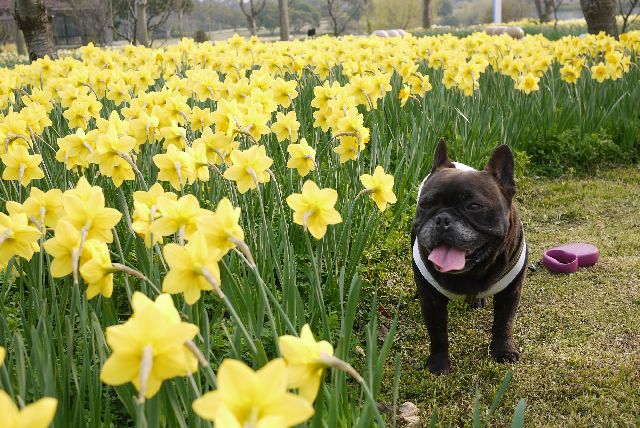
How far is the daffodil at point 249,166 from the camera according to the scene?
1957 mm

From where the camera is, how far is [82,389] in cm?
157

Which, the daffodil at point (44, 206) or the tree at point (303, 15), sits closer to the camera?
the daffodil at point (44, 206)

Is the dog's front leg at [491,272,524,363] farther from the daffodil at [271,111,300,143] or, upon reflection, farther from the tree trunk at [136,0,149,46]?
the tree trunk at [136,0,149,46]

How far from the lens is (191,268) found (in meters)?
1.23

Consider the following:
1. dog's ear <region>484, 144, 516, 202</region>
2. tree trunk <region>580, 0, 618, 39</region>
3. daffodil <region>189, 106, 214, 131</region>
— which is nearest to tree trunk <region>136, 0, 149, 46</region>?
tree trunk <region>580, 0, 618, 39</region>

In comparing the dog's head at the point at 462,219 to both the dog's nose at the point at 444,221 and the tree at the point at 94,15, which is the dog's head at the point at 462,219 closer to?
the dog's nose at the point at 444,221

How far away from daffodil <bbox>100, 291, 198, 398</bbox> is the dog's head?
1410 mm

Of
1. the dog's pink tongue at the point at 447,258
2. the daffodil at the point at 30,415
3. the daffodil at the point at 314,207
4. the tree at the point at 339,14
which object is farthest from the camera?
the tree at the point at 339,14

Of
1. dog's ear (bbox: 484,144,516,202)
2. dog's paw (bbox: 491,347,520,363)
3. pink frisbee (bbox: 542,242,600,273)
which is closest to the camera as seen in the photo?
dog's ear (bbox: 484,144,516,202)

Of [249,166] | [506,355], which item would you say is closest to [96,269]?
[249,166]

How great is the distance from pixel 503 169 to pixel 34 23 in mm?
7161

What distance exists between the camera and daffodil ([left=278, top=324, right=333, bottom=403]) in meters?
1.05

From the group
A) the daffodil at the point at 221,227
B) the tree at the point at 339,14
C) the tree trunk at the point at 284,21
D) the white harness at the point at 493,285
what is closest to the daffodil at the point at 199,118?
the white harness at the point at 493,285

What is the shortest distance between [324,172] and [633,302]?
192 cm
